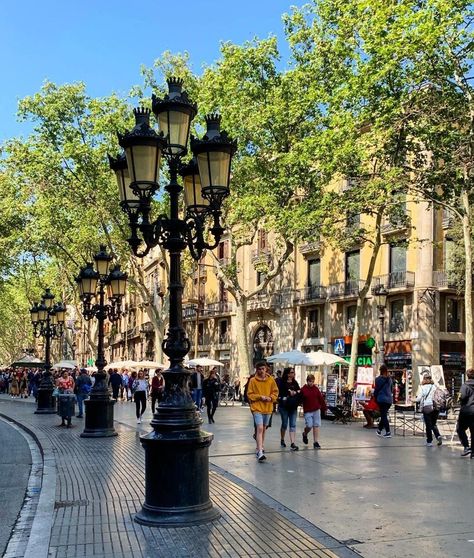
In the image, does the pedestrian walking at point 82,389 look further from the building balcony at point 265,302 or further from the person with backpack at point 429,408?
the building balcony at point 265,302

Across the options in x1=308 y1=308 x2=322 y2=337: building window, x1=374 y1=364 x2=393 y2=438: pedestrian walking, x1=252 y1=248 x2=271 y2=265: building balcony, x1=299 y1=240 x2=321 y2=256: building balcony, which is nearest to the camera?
x1=374 y1=364 x2=393 y2=438: pedestrian walking

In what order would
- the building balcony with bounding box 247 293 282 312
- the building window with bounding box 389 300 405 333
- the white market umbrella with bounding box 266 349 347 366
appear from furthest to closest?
the building balcony with bounding box 247 293 282 312 < the building window with bounding box 389 300 405 333 < the white market umbrella with bounding box 266 349 347 366

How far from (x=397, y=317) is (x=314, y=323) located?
733cm

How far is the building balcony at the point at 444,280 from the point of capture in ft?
112

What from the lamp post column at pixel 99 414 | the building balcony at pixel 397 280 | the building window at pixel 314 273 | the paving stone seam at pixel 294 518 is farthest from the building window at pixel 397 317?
the paving stone seam at pixel 294 518

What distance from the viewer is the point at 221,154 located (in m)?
7.63

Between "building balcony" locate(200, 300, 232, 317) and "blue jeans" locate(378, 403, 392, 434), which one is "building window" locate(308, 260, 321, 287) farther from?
"blue jeans" locate(378, 403, 392, 434)

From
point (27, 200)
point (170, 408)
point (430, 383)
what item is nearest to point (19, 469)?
point (170, 408)

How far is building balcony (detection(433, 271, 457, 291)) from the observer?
3428cm

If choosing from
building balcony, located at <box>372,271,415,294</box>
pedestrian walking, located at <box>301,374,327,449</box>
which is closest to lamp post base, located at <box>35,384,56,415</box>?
pedestrian walking, located at <box>301,374,327,449</box>

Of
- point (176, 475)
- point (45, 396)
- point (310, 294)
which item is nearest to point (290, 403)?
point (176, 475)

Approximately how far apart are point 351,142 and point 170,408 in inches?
622

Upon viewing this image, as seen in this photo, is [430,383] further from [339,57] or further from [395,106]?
[339,57]

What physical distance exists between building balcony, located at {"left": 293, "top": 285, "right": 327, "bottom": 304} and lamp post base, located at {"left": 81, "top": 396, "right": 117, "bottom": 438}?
1052 inches
